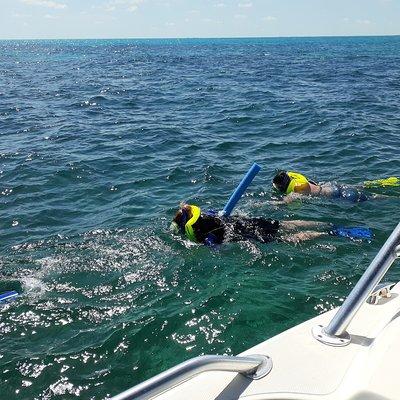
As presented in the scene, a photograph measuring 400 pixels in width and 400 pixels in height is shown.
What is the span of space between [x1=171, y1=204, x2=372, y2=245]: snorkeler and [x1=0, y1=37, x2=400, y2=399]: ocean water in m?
0.17

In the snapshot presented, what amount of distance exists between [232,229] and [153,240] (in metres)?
1.33

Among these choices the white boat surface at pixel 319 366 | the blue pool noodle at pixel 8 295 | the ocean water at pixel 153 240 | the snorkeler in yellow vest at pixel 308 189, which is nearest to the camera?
the white boat surface at pixel 319 366

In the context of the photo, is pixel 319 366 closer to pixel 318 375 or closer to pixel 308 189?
pixel 318 375

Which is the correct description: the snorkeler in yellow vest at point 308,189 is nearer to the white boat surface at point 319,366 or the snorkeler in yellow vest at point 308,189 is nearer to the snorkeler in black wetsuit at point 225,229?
the snorkeler in black wetsuit at point 225,229

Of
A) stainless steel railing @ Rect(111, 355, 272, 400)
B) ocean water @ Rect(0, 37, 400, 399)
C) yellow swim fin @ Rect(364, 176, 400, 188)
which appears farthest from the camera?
yellow swim fin @ Rect(364, 176, 400, 188)

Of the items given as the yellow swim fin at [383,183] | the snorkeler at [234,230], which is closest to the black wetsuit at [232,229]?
the snorkeler at [234,230]

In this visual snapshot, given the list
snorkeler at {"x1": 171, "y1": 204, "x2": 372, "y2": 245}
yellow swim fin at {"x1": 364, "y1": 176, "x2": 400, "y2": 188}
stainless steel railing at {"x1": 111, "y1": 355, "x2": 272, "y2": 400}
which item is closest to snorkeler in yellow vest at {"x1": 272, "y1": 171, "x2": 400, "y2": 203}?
yellow swim fin at {"x1": 364, "y1": 176, "x2": 400, "y2": 188}

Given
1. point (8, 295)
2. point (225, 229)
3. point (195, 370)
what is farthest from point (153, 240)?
point (195, 370)

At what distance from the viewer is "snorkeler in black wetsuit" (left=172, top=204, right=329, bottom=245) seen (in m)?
6.89

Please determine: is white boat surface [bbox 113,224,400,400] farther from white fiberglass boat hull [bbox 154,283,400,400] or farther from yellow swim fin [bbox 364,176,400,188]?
yellow swim fin [bbox 364,176,400,188]

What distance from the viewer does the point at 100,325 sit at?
537 centimetres

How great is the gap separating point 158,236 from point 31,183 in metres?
4.24

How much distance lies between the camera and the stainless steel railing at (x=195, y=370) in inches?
80.3

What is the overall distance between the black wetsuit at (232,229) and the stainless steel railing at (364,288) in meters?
3.99
